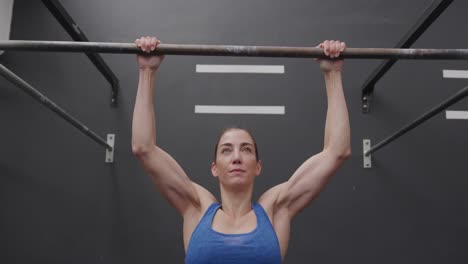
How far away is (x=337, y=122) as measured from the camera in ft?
4.45

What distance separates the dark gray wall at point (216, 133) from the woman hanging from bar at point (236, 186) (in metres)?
0.72

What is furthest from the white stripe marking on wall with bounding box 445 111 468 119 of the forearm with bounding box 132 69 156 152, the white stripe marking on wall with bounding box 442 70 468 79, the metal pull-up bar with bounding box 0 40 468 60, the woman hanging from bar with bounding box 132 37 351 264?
the forearm with bounding box 132 69 156 152

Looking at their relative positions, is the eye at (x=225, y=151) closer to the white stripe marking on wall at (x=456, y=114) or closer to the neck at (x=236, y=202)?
the neck at (x=236, y=202)

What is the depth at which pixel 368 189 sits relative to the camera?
2170 mm

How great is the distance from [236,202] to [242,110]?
2.99 feet

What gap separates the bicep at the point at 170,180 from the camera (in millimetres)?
1340

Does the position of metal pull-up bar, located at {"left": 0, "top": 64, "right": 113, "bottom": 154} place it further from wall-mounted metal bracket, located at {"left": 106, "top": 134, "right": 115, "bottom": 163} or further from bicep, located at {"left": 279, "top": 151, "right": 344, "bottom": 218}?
bicep, located at {"left": 279, "top": 151, "right": 344, "bottom": 218}

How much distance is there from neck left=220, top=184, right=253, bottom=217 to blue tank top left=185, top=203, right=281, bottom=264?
14 centimetres

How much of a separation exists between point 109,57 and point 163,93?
454 mm

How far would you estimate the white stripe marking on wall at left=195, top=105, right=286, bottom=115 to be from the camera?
7.40 feet

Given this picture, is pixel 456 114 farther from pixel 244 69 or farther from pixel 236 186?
pixel 236 186

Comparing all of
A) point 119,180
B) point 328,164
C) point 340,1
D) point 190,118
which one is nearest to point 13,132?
point 119,180

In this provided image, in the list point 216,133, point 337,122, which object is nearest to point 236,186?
point 337,122

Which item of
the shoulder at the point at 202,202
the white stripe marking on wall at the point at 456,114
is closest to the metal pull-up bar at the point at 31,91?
the shoulder at the point at 202,202
